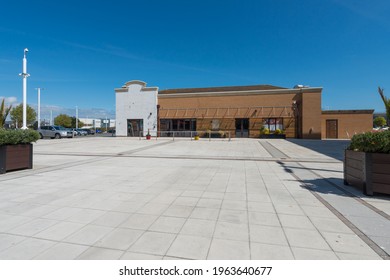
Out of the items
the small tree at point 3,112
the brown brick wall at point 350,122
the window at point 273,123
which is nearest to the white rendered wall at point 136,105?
the window at point 273,123

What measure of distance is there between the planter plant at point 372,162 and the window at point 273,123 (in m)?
25.8

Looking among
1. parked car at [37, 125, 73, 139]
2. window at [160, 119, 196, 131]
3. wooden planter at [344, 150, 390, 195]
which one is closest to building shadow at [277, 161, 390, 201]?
wooden planter at [344, 150, 390, 195]

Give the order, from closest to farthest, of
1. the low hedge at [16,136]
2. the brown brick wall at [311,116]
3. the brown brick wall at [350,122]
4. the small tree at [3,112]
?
1. the low hedge at [16,136]
2. the small tree at [3,112]
3. the brown brick wall at [311,116]
4. the brown brick wall at [350,122]

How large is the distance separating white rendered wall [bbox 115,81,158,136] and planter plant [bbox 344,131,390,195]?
2964 cm

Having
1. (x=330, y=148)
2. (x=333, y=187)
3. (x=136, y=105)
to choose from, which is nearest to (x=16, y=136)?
(x=333, y=187)

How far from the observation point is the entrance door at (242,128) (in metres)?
31.3

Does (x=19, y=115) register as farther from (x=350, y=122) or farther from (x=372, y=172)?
(x=350, y=122)

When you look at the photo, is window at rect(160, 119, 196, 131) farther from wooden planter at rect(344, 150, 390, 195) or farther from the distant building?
wooden planter at rect(344, 150, 390, 195)

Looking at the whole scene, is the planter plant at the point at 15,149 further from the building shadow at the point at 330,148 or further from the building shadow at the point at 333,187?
the building shadow at the point at 330,148

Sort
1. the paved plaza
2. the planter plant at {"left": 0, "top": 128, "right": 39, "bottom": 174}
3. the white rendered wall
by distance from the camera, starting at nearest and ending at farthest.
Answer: the paved plaza, the planter plant at {"left": 0, "top": 128, "right": 39, "bottom": 174}, the white rendered wall

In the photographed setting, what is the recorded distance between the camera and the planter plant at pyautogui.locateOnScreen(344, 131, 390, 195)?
4859 mm

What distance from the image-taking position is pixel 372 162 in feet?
16.4
